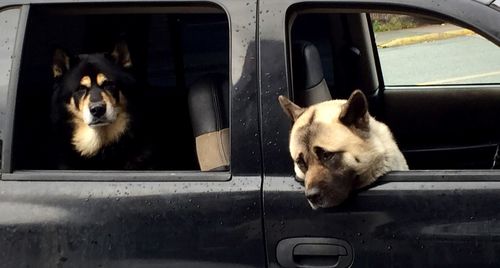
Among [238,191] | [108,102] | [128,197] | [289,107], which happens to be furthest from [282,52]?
[108,102]

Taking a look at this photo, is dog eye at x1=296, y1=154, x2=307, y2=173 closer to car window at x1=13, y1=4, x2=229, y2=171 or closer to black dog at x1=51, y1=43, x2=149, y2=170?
car window at x1=13, y1=4, x2=229, y2=171

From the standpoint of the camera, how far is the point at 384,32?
479 cm

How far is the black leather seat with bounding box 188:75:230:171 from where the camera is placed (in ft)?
8.57

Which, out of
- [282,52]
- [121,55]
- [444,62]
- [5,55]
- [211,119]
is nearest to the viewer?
[282,52]

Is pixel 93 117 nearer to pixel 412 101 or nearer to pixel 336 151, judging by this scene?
pixel 336 151

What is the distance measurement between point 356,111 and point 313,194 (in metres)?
0.33

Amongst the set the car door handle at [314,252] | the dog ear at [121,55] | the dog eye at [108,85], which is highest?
the dog ear at [121,55]

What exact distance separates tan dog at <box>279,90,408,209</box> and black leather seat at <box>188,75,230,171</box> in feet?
1.15

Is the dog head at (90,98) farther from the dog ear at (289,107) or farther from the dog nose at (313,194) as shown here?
the dog nose at (313,194)

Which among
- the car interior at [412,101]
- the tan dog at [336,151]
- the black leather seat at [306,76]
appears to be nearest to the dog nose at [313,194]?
the tan dog at [336,151]

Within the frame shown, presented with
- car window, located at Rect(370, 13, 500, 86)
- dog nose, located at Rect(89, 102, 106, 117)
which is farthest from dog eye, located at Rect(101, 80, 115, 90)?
car window, located at Rect(370, 13, 500, 86)

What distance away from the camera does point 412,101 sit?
420cm

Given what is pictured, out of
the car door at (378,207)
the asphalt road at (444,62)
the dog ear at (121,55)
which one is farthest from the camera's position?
the asphalt road at (444,62)

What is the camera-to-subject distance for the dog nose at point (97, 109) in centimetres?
283
